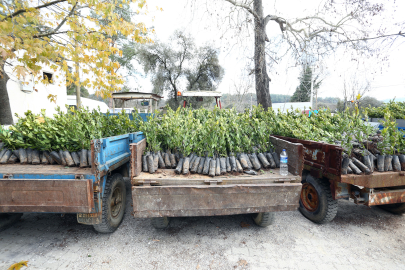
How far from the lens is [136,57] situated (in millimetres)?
23625

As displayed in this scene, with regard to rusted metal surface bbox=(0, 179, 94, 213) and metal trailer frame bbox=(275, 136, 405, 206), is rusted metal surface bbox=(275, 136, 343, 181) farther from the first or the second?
rusted metal surface bbox=(0, 179, 94, 213)

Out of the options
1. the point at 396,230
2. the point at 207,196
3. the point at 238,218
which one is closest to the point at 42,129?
the point at 207,196

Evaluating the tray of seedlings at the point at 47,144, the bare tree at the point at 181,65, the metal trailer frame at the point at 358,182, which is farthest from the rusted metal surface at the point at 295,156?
the bare tree at the point at 181,65

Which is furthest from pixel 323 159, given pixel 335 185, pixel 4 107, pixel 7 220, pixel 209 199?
pixel 4 107

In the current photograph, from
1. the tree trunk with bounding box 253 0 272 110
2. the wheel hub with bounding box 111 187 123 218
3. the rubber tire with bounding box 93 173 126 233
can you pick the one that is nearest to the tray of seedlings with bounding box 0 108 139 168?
the rubber tire with bounding box 93 173 126 233

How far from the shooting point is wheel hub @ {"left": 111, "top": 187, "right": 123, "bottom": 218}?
3602mm

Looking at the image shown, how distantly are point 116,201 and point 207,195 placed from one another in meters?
1.95

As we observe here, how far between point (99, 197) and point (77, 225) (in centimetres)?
141

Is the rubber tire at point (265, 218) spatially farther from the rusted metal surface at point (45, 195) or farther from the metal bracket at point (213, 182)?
the rusted metal surface at point (45, 195)

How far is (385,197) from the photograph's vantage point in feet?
10.6

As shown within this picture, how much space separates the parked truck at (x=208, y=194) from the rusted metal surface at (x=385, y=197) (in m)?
1.34

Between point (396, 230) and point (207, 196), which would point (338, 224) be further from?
point (207, 196)

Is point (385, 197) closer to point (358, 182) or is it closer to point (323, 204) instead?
point (358, 182)

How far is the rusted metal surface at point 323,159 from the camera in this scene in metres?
3.18
